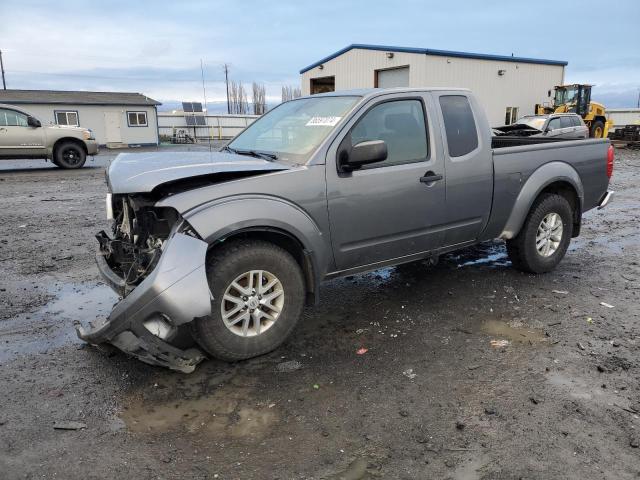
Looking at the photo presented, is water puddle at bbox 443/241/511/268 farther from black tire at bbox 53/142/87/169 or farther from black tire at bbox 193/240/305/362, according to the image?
black tire at bbox 53/142/87/169

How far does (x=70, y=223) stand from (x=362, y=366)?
656cm

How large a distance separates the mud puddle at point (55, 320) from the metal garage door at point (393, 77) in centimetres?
2443

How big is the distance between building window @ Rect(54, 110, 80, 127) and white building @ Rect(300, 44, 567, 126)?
14912 millimetres

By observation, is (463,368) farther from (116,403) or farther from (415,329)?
(116,403)

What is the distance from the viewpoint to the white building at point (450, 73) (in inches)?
1053

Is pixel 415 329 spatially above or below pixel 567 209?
below

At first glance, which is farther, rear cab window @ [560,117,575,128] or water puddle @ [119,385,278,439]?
rear cab window @ [560,117,575,128]

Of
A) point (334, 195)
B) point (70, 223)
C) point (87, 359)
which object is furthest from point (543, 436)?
point (70, 223)

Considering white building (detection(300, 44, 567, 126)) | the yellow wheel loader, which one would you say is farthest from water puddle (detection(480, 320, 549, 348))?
the yellow wheel loader

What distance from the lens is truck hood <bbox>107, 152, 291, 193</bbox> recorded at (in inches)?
130

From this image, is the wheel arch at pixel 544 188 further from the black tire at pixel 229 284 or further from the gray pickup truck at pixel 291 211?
the black tire at pixel 229 284

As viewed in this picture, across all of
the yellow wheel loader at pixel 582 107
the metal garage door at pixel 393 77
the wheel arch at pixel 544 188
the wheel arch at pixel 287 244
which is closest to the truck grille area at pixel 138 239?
the wheel arch at pixel 287 244

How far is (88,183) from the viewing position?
13.5m

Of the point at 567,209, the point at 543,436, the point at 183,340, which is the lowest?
the point at 543,436
